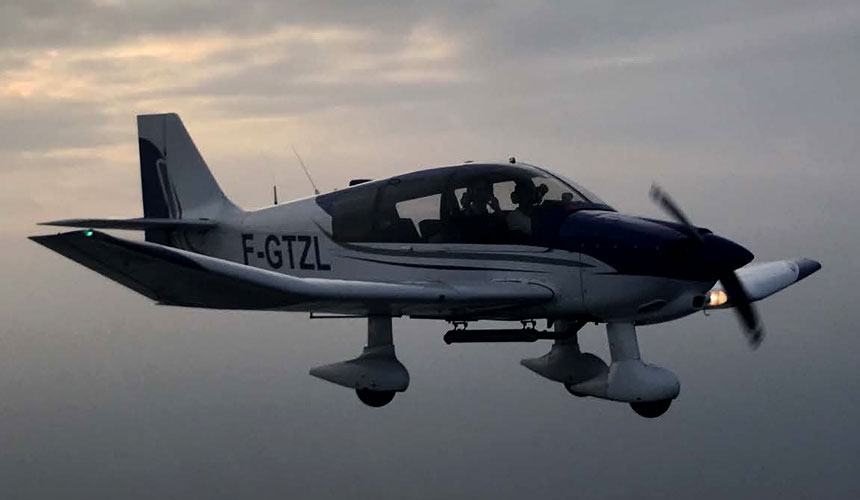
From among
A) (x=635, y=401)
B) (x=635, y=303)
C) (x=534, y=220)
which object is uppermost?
(x=534, y=220)

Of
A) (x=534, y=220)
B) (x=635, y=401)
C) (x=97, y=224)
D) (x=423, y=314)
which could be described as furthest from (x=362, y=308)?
(x=97, y=224)

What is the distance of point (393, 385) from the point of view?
1817 centimetres

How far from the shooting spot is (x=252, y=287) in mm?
15508

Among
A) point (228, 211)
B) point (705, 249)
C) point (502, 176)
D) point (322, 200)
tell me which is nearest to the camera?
point (705, 249)

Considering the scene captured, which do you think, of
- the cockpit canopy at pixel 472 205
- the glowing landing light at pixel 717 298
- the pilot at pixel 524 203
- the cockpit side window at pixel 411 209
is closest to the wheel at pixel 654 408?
the glowing landing light at pixel 717 298

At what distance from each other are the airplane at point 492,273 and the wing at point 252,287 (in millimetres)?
24

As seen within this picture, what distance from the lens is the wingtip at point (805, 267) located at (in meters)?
20.9

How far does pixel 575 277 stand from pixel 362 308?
8.66ft

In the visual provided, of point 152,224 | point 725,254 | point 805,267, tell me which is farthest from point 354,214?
point 805,267

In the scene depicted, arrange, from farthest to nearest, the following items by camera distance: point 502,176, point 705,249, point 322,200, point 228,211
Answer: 1. point 228,211
2. point 322,200
3. point 502,176
4. point 705,249

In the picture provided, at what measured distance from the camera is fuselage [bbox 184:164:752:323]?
16719mm

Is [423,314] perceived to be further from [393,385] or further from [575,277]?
[575,277]

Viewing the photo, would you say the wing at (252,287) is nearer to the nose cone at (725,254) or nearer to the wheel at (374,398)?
the wheel at (374,398)

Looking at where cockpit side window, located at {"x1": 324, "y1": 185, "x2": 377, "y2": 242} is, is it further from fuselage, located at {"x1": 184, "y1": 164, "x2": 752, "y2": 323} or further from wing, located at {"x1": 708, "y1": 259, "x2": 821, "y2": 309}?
wing, located at {"x1": 708, "y1": 259, "x2": 821, "y2": 309}
